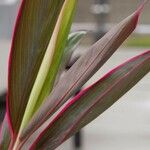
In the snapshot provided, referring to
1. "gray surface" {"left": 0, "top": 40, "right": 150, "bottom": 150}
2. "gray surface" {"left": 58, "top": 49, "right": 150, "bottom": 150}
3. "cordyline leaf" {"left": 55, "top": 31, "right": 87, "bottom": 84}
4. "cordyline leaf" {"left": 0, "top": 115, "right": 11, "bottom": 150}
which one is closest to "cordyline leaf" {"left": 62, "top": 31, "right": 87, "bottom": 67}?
"cordyline leaf" {"left": 55, "top": 31, "right": 87, "bottom": 84}

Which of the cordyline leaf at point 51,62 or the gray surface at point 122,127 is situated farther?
the gray surface at point 122,127

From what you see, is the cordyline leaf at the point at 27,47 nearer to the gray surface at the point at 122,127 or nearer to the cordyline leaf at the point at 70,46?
the cordyline leaf at the point at 70,46

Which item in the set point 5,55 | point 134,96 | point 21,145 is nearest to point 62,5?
point 21,145

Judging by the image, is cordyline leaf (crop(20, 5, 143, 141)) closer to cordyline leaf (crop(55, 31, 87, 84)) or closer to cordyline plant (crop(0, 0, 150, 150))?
cordyline plant (crop(0, 0, 150, 150))

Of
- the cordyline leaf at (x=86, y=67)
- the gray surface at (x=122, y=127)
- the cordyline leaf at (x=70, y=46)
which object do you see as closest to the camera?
the cordyline leaf at (x=86, y=67)

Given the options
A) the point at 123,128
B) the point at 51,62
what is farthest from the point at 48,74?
the point at 123,128

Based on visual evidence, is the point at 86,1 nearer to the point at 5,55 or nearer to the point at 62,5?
the point at 5,55

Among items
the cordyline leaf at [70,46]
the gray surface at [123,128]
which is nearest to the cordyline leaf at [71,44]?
the cordyline leaf at [70,46]
